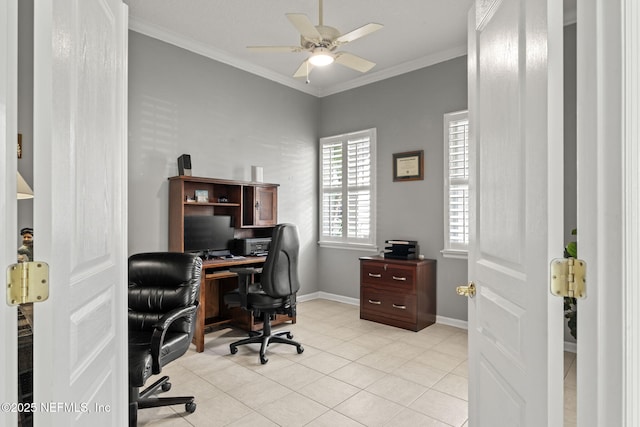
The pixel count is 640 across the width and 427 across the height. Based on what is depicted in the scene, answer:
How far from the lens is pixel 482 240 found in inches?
53.3

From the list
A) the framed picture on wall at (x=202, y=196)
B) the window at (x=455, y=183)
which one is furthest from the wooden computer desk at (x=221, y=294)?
the window at (x=455, y=183)

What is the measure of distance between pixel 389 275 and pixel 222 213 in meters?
2.12

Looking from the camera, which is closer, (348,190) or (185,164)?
(185,164)

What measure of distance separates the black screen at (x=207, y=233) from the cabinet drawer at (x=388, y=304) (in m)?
1.77

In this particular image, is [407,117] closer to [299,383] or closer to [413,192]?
[413,192]

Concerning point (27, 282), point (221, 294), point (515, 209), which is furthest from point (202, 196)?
point (515, 209)

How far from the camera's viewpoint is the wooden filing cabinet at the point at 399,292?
3928mm

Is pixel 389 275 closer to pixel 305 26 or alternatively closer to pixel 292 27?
pixel 305 26

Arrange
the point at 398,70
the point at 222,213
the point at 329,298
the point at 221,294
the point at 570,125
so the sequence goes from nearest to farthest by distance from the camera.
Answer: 1. the point at 570,125
2. the point at 221,294
3. the point at 222,213
4. the point at 398,70
5. the point at 329,298

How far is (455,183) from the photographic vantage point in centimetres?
409

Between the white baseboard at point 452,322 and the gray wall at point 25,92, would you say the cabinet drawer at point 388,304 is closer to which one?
the white baseboard at point 452,322

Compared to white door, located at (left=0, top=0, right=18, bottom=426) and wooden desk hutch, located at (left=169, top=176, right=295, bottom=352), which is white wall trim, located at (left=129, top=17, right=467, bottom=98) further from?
white door, located at (left=0, top=0, right=18, bottom=426)

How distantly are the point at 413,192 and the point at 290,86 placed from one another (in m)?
2.32

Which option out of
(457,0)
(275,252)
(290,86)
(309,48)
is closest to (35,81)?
(309,48)
